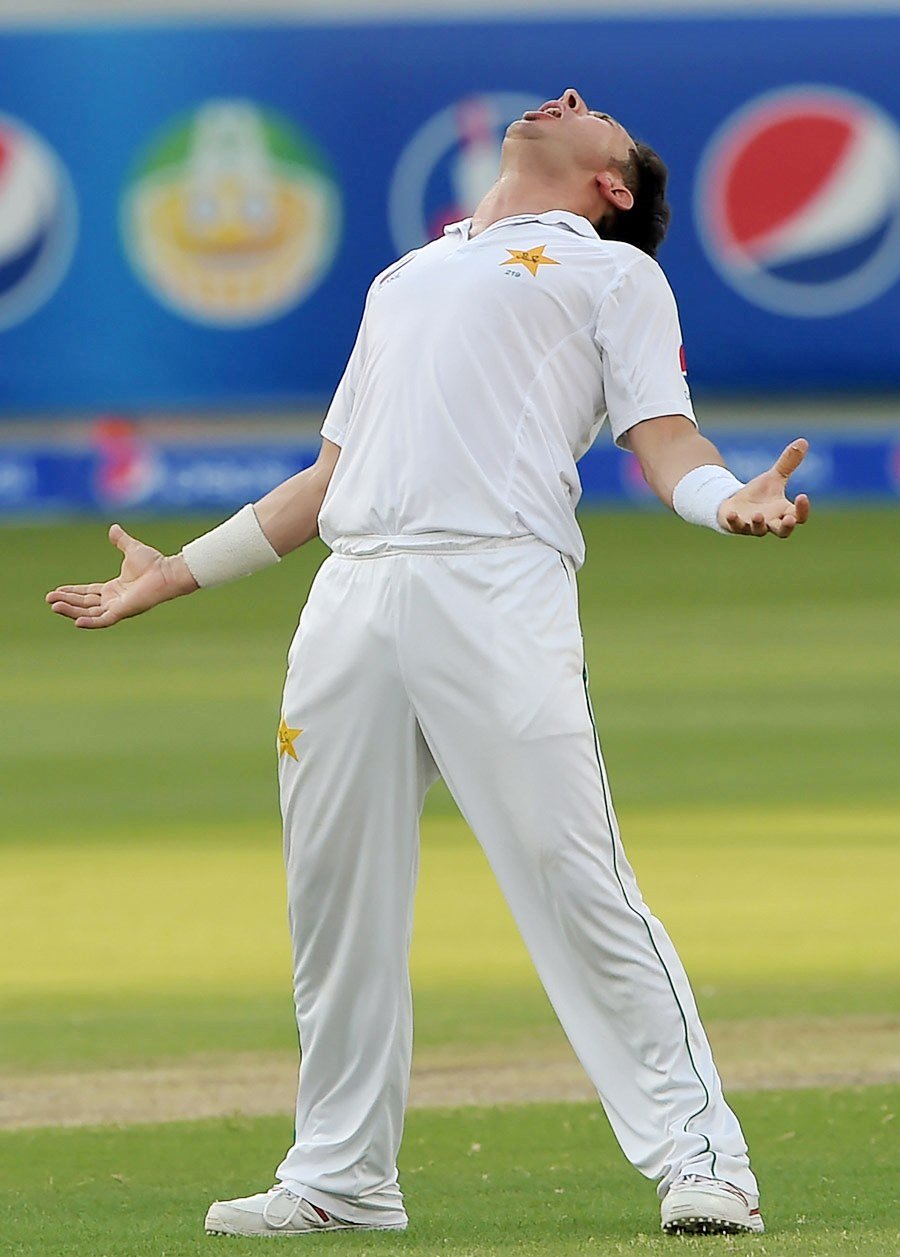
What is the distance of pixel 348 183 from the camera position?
65.6 ft

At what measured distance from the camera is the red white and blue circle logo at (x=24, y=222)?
19594 millimetres

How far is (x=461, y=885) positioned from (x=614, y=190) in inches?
153

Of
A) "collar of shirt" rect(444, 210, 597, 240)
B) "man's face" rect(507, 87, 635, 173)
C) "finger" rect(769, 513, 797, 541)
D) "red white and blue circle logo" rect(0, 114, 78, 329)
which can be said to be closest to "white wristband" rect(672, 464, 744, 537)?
"finger" rect(769, 513, 797, 541)

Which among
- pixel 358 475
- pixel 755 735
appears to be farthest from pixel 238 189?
pixel 358 475

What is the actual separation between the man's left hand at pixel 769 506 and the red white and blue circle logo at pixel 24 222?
656 inches

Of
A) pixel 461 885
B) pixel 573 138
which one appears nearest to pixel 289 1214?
pixel 573 138

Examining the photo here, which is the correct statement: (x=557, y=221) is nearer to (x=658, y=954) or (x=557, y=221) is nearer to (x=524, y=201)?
(x=524, y=201)

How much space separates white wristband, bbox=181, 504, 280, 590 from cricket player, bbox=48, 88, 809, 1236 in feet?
0.79

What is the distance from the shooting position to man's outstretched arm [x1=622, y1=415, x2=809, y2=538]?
11.2 feet

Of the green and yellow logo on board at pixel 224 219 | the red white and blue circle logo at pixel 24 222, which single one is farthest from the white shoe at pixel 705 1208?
the red white and blue circle logo at pixel 24 222

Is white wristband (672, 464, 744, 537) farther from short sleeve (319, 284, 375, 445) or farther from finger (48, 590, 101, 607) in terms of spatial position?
finger (48, 590, 101, 607)

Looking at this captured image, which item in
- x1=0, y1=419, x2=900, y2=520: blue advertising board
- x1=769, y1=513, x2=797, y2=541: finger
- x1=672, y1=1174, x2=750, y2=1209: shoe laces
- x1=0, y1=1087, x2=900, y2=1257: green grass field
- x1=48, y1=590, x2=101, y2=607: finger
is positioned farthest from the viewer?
x1=0, y1=419, x2=900, y2=520: blue advertising board

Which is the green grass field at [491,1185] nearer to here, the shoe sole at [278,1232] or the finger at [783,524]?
the shoe sole at [278,1232]

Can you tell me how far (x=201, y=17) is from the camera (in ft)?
66.0
